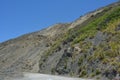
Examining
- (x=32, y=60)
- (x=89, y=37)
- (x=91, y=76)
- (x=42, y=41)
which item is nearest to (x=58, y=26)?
(x=42, y=41)

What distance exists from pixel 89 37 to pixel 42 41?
3865cm

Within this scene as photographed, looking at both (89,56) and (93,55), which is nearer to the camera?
(93,55)

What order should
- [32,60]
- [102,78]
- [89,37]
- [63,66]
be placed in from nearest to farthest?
[102,78] → [63,66] → [89,37] → [32,60]

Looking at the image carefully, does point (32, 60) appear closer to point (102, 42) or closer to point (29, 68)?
point (29, 68)

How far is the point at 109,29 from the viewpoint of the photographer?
53.2 metres

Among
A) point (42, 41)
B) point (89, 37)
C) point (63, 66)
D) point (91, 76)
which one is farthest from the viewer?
point (42, 41)

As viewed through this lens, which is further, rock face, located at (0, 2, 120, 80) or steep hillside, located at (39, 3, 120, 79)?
steep hillside, located at (39, 3, 120, 79)

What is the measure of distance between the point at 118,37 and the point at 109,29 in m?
4.56

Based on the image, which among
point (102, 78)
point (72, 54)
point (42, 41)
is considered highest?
point (42, 41)

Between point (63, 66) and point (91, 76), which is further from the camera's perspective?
point (63, 66)

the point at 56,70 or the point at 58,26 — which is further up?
the point at 58,26

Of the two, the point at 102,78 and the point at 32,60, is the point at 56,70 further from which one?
the point at 32,60

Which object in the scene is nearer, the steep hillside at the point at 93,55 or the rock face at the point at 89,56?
the rock face at the point at 89,56

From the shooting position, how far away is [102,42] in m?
50.0
